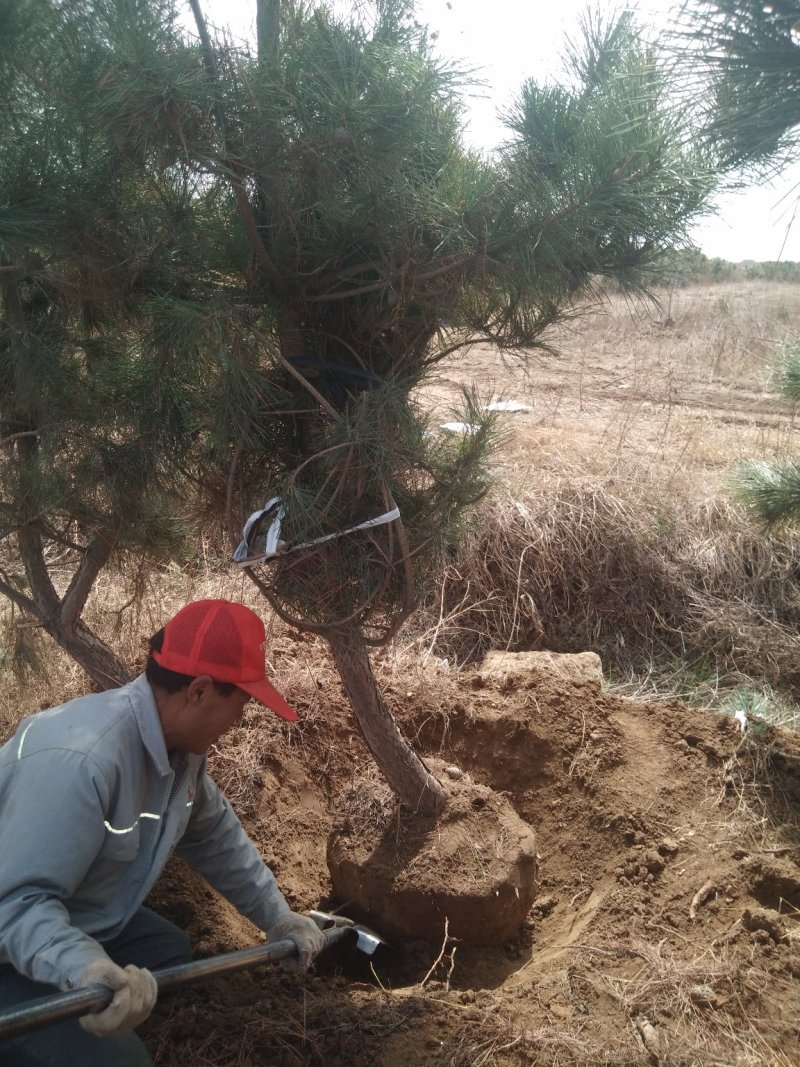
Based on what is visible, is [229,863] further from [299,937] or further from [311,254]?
[311,254]

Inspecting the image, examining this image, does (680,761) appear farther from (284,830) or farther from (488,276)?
(488,276)

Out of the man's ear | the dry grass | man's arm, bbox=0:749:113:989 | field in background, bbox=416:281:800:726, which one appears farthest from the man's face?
field in background, bbox=416:281:800:726

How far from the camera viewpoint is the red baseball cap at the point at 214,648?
6.07 feet

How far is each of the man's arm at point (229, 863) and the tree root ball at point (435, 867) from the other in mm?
512

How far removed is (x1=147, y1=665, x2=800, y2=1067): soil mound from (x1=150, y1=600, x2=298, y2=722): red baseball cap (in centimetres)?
81

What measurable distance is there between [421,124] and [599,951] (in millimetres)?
2142

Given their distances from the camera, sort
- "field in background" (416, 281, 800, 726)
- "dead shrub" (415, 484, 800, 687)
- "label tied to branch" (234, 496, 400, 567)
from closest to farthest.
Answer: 1. "label tied to branch" (234, 496, 400, 567)
2. "field in background" (416, 281, 800, 726)
3. "dead shrub" (415, 484, 800, 687)

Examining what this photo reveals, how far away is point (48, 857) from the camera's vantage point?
1639 millimetres

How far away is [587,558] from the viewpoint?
4.75 m

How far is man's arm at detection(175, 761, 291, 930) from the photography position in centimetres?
218

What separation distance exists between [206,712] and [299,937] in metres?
0.67

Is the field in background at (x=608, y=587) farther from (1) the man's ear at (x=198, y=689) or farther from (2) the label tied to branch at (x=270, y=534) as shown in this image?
(1) the man's ear at (x=198, y=689)

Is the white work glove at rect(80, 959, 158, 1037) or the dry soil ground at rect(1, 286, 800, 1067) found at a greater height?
the white work glove at rect(80, 959, 158, 1037)

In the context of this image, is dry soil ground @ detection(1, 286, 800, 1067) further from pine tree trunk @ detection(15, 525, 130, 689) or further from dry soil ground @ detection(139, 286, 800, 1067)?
pine tree trunk @ detection(15, 525, 130, 689)
